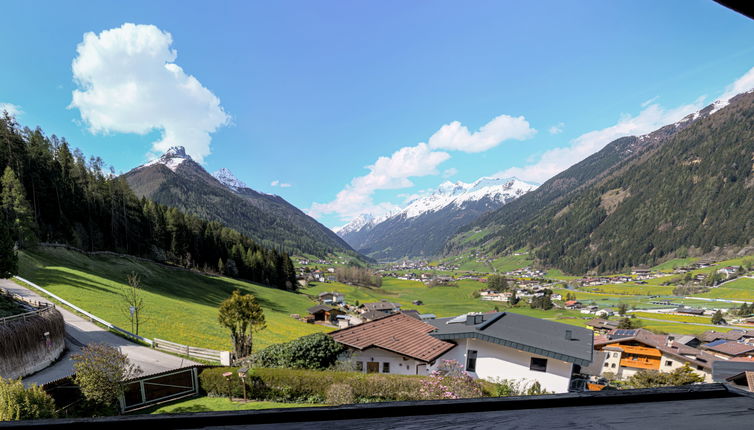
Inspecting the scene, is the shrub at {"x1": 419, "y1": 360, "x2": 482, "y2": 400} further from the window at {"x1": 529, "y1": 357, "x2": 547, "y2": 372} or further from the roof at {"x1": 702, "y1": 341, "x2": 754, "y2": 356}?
the roof at {"x1": 702, "y1": 341, "x2": 754, "y2": 356}

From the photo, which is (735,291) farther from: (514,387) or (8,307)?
(8,307)

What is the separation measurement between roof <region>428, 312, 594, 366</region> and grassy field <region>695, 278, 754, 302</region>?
14460cm

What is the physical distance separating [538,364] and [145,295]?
150 ft

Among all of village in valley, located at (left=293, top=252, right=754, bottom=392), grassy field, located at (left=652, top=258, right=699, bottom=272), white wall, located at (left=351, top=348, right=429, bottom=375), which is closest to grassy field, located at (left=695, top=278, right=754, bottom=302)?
village in valley, located at (left=293, top=252, right=754, bottom=392)

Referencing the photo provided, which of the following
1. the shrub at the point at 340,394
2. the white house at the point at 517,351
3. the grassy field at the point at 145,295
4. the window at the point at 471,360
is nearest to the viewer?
the shrub at the point at 340,394


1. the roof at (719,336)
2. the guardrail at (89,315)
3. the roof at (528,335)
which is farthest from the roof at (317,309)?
the roof at (719,336)

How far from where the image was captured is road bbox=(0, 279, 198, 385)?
18.7 meters

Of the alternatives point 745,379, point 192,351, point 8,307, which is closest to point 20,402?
point 8,307

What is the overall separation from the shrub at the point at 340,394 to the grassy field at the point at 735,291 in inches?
6386

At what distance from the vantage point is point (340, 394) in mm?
16266

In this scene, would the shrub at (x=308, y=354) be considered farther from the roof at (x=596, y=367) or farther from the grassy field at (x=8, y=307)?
the roof at (x=596, y=367)

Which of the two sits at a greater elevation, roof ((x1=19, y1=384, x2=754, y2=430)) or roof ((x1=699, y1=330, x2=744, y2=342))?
roof ((x1=19, y1=384, x2=754, y2=430))

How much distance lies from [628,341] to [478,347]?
5412 cm

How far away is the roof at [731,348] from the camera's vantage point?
5535cm
